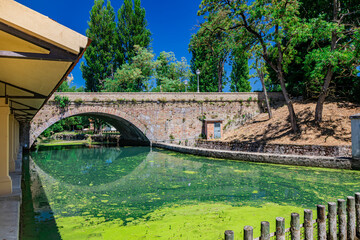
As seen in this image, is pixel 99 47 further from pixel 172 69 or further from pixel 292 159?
pixel 292 159

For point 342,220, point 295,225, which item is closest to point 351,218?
point 342,220

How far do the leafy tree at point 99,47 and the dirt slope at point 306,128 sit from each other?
60.4 feet

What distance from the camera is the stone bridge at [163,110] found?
1953 cm

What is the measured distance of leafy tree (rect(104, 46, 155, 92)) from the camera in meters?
29.5

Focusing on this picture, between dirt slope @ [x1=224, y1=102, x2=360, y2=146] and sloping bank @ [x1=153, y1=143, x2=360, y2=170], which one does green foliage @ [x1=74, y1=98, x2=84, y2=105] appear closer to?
sloping bank @ [x1=153, y1=143, x2=360, y2=170]

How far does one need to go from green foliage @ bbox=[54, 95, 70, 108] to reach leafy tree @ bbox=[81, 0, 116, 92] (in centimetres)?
1280

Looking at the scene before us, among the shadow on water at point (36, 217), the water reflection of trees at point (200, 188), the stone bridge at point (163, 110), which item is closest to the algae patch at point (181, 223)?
the shadow on water at point (36, 217)

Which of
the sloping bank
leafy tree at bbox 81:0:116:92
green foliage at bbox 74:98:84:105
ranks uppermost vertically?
leafy tree at bbox 81:0:116:92

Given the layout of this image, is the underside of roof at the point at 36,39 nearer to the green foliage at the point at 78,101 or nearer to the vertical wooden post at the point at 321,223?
Answer: the vertical wooden post at the point at 321,223

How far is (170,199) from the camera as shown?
6.55m

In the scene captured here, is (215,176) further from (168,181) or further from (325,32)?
(325,32)

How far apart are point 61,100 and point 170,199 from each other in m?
15.5

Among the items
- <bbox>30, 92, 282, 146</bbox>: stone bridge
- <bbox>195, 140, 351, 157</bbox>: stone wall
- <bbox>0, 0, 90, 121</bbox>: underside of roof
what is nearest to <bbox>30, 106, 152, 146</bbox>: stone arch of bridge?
<bbox>30, 92, 282, 146</bbox>: stone bridge

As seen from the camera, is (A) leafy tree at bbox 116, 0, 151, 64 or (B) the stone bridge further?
(A) leafy tree at bbox 116, 0, 151, 64
